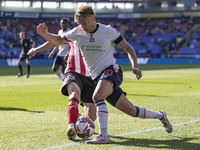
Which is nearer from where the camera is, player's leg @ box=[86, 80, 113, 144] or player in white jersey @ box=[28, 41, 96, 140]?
player's leg @ box=[86, 80, 113, 144]

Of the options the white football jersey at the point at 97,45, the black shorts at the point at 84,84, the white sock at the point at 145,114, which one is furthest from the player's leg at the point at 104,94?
the black shorts at the point at 84,84

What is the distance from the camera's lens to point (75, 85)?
6.30 m

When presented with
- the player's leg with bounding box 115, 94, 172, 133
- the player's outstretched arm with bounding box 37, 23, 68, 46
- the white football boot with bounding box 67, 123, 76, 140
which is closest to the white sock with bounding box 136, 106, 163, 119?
the player's leg with bounding box 115, 94, 172, 133

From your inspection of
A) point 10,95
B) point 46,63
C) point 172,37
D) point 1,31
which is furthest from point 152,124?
point 172,37

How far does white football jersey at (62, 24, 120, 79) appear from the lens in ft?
18.9

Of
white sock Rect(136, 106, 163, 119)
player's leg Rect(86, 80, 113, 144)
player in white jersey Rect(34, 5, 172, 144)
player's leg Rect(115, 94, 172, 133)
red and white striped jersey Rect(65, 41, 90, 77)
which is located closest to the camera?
player's leg Rect(86, 80, 113, 144)

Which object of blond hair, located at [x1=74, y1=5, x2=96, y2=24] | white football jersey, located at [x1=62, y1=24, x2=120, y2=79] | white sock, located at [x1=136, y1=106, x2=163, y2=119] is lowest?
white sock, located at [x1=136, y1=106, x2=163, y2=119]

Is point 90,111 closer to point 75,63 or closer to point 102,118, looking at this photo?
point 75,63

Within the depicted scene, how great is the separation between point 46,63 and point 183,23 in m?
25.8

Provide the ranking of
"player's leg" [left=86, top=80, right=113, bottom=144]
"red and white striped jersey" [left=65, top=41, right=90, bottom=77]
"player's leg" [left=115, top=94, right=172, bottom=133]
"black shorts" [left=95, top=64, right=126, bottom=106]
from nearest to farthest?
"player's leg" [left=86, top=80, right=113, bottom=144] → "black shorts" [left=95, top=64, right=126, bottom=106] → "player's leg" [left=115, top=94, right=172, bottom=133] → "red and white striped jersey" [left=65, top=41, right=90, bottom=77]

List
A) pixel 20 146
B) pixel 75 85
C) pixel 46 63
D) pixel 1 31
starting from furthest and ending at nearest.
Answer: pixel 1 31 < pixel 46 63 < pixel 75 85 < pixel 20 146

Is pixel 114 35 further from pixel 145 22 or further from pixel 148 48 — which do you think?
pixel 145 22

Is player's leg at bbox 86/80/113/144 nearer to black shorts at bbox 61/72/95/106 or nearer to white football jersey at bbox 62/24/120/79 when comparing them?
white football jersey at bbox 62/24/120/79

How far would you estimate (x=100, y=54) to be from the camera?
5812 millimetres
